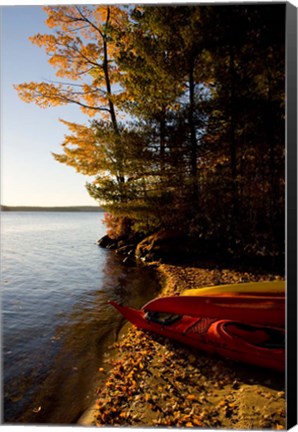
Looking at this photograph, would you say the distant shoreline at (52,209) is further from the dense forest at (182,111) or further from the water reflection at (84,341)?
the water reflection at (84,341)

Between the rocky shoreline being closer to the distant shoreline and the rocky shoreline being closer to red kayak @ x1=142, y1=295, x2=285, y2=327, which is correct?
red kayak @ x1=142, y1=295, x2=285, y2=327

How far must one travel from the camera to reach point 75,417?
289cm

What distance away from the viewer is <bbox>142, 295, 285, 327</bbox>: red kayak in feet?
10.0

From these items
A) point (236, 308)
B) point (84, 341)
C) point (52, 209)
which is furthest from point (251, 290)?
point (52, 209)

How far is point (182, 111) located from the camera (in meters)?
4.10

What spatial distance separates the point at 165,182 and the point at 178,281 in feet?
4.84

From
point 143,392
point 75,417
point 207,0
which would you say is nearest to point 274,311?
point 143,392

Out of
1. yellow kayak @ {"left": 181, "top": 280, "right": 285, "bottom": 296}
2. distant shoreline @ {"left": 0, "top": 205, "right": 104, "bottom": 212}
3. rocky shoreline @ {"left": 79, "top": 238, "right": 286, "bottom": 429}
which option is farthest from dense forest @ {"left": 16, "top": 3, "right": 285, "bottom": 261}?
rocky shoreline @ {"left": 79, "top": 238, "right": 286, "bottom": 429}

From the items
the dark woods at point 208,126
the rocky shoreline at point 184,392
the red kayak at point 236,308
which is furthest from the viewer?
the dark woods at point 208,126

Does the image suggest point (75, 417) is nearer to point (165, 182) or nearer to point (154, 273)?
point (154, 273)

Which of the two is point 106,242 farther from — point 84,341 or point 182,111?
point 182,111

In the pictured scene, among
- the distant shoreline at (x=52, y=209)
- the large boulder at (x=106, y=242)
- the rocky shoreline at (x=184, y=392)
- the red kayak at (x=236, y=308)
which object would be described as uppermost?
the distant shoreline at (x=52, y=209)

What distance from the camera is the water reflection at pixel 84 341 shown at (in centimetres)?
301

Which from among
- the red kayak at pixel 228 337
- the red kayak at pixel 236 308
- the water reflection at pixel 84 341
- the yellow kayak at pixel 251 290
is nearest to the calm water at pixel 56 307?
the water reflection at pixel 84 341
